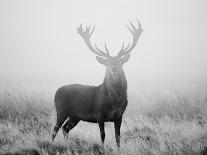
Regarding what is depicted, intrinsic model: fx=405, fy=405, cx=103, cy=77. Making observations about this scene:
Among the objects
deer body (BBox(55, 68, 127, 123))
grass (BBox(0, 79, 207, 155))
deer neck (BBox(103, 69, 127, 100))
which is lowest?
grass (BBox(0, 79, 207, 155))

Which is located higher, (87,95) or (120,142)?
(87,95)

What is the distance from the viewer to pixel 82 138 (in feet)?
29.3

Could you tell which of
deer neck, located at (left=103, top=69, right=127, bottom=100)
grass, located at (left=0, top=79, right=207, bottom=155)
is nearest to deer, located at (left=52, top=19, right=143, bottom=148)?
deer neck, located at (left=103, top=69, right=127, bottom=100)

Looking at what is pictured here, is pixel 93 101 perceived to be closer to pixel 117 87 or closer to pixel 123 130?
pixel 117 87

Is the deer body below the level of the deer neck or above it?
below

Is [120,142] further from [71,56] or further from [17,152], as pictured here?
[71,56]

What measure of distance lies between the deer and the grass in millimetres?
459

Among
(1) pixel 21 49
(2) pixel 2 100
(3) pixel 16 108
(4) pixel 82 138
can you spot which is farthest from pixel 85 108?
(1) pixel 21 49

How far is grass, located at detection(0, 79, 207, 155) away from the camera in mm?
7637

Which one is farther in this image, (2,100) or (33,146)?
(2,100)

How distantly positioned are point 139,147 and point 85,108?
148 cm

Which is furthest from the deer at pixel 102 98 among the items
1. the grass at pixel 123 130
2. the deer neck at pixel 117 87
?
the grass at pixel 123 130

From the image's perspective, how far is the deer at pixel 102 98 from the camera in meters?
7.91

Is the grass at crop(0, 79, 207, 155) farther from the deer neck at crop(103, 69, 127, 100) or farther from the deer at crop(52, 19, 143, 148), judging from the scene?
the deer neck at crop(103, 69, 127, 100)
